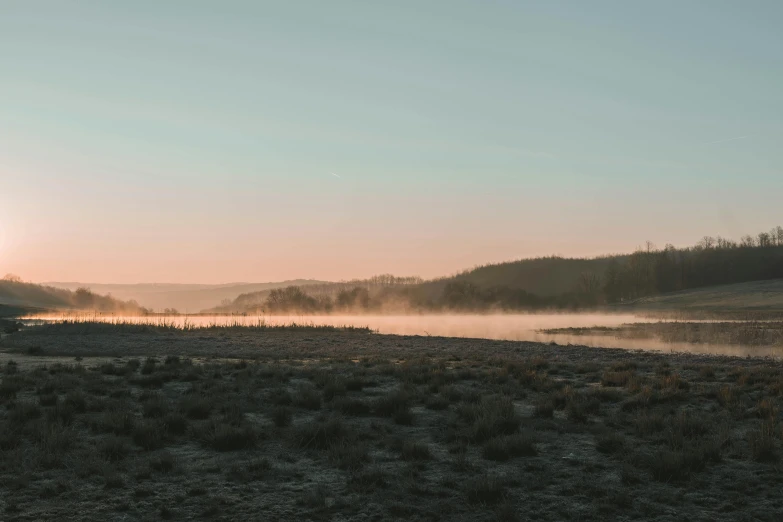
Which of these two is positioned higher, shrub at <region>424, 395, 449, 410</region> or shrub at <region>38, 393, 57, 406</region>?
shrub at <region>38, 393, 57, 406</region>

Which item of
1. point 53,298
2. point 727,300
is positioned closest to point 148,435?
point 727,300

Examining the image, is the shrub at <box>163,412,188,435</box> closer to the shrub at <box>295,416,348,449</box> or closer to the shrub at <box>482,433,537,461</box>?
the shrub at <box>295,416,348,449</box>

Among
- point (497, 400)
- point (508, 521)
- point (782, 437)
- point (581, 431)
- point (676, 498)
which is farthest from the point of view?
point (497, 400)

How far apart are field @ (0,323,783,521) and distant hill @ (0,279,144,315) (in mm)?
133417

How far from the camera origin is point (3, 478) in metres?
7.59

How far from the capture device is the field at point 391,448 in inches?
270

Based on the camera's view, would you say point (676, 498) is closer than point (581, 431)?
Yes

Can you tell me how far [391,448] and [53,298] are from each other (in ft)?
600

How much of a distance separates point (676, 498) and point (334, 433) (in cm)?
485

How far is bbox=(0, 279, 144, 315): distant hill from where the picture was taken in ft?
476

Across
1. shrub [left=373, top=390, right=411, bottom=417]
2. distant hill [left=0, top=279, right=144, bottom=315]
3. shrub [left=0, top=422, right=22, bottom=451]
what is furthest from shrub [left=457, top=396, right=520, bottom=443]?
distant hill [left=0, top=279, right=144, bottom=315]

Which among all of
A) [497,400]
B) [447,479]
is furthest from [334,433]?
[497,400]

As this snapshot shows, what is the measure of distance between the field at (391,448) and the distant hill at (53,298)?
438 ft

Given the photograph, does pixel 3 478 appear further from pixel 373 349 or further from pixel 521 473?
pixel 373 349
